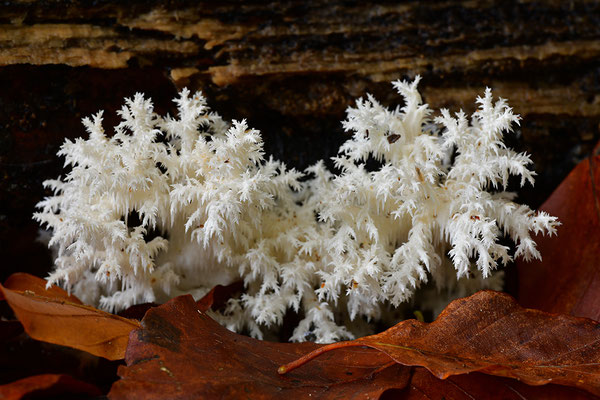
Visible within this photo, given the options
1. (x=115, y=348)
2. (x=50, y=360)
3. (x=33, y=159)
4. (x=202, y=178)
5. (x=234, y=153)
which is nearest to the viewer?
(x=115, y=348)

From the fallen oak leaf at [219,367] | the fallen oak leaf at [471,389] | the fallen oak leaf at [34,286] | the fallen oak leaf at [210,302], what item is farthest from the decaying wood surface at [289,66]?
the fallen oak leaf at [471,389]

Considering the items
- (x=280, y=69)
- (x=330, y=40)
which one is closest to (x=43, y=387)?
(x=280, y=69)

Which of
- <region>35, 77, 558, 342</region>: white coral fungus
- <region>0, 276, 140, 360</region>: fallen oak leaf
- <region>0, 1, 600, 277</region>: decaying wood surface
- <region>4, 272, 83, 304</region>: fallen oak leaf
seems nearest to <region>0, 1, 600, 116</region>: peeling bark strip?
<region>0, 1, 600, 277</region>: decaying wood surface

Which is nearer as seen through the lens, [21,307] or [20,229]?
[21,307]

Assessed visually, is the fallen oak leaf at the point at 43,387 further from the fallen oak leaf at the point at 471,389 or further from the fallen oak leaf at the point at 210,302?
the fallen oak leaf at the point at 471,389

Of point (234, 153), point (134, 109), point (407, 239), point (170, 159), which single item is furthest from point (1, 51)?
point (407, 239)

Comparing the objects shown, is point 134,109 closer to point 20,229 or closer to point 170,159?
point 170,159
